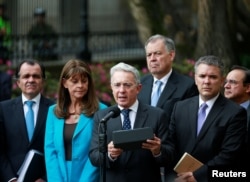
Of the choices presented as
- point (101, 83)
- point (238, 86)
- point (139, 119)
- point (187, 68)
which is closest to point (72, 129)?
point (139, 119)

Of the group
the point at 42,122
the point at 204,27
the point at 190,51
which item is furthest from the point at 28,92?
the point at 190,51

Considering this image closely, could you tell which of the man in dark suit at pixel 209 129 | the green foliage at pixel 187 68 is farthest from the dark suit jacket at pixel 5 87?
the man in dark suit at pixel 209 129

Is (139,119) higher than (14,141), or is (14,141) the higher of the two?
(139,119)

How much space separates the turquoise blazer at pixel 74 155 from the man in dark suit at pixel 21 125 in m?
0.38

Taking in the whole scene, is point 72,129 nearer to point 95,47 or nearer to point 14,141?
point 14,141

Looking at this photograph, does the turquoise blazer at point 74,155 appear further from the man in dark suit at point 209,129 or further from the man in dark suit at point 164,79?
the man in dark suit at point 164,79

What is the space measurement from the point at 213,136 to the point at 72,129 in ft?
4.47

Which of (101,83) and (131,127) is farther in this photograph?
(101,83)

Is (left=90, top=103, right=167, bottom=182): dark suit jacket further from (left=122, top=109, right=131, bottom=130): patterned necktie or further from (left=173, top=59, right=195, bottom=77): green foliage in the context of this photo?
(left=173, top=59, right=195, bottom=77): green foliage

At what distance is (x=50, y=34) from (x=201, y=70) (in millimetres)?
12414

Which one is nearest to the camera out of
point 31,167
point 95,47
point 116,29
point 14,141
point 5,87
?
point 31,167

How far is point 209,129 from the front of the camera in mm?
7574

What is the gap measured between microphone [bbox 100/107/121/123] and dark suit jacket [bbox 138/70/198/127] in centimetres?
144

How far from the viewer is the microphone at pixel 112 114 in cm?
680
